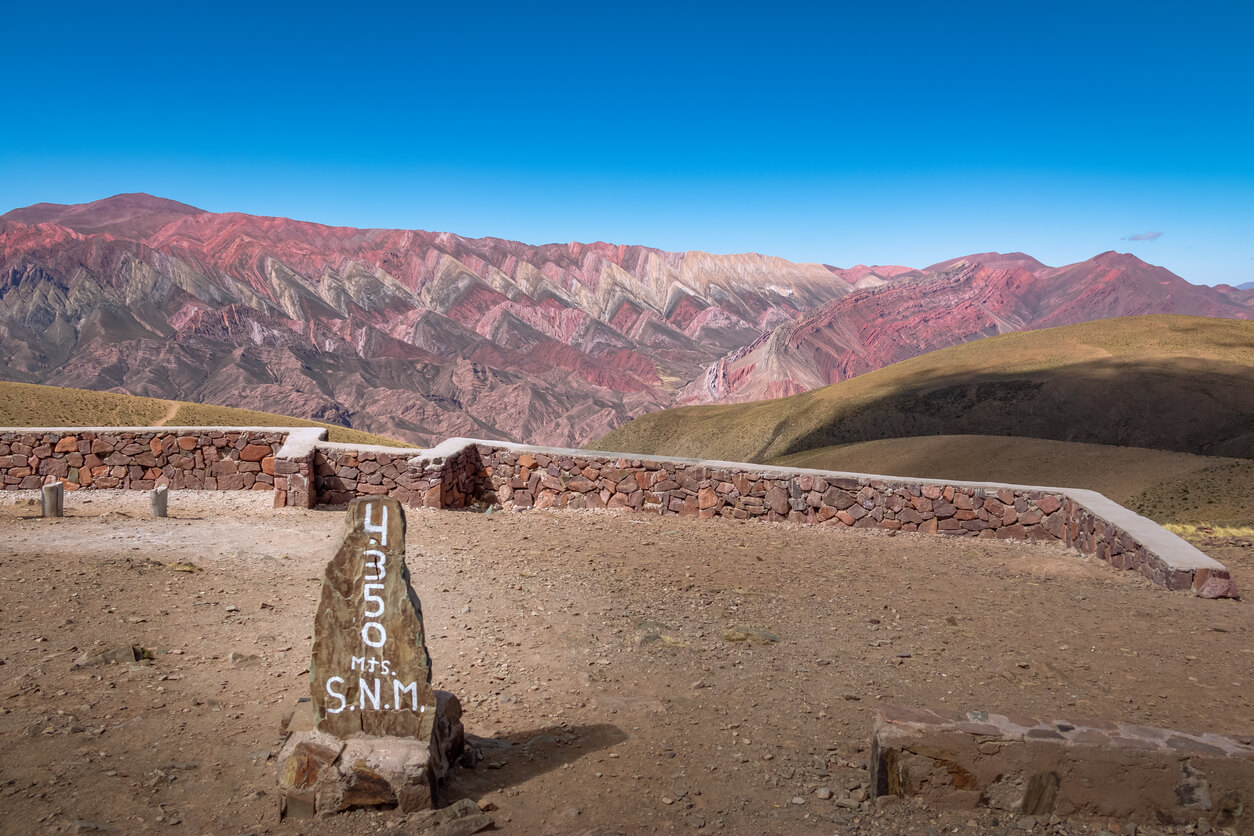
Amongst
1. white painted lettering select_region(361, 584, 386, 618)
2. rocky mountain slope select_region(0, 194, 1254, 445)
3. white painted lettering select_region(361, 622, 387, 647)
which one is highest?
rocky mountain slope select_region(0, 194, 1254, 445)

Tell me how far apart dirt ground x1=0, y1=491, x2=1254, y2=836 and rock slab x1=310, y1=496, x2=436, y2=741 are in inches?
17.4

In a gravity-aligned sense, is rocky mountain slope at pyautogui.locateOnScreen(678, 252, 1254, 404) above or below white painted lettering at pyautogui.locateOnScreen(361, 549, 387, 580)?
above

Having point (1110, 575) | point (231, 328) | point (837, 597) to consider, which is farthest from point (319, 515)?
point (231, 328)

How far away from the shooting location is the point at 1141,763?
153 inches

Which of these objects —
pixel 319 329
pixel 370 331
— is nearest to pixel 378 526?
pixel 319 329

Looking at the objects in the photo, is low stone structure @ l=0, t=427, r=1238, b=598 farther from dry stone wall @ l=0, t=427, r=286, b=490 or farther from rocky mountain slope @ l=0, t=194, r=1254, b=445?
rocky mountain slope @ l=0, t=194, r=1254, b=445

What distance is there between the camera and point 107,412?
28531 millimetres

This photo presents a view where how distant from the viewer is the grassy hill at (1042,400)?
43.5 meters

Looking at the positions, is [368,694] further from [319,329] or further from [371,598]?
[319,329]

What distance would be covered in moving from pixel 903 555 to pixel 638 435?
2413 inches

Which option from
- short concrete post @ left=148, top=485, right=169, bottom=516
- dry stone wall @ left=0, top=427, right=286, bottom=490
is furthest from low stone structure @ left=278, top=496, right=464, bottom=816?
dry stone wall @ left=0, top=427, right=286, bottom=490

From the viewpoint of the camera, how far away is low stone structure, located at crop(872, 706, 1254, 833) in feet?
12.7

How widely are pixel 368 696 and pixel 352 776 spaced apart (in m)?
0.37

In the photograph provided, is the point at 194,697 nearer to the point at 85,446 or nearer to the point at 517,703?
the point at 517,703
